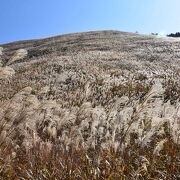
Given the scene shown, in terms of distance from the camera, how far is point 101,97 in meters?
21.8

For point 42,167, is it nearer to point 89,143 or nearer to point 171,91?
point 89,143

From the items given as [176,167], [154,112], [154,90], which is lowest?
[176,167]

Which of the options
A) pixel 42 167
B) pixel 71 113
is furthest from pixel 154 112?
pixel 42 167

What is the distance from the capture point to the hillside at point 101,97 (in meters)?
7.67

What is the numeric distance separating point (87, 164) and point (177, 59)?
115ft

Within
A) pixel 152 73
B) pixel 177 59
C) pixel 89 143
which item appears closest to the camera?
pixel 89 143

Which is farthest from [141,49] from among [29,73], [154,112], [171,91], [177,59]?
[154,112]

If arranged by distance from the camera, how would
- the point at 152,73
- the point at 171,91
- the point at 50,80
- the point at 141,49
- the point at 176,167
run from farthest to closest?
the point at 141,49 < the point at 152,73 < the point at 50,80 < the point at 171,91 < the point at 176,167

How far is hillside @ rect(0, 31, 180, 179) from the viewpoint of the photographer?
7.67 meters

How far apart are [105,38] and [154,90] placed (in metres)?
55.3

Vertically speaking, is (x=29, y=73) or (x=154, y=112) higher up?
(x=154, y=112)

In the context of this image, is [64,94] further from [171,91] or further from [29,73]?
[29,73]

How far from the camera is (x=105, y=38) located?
62.2m

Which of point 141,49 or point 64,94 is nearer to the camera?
point 64,94
